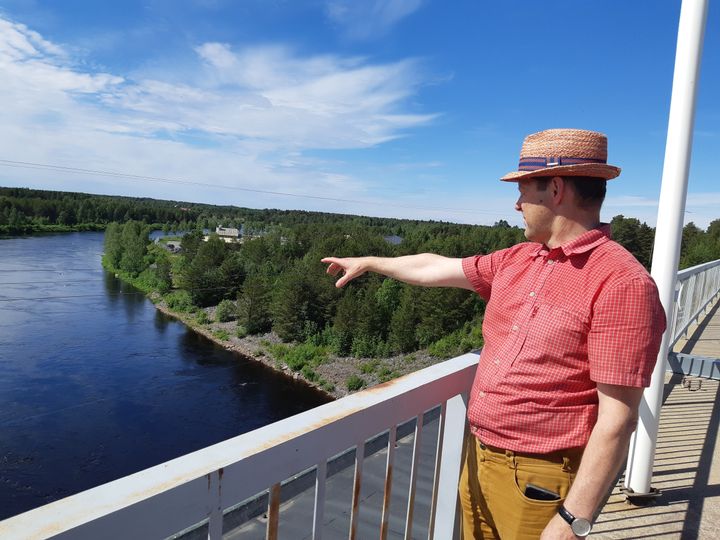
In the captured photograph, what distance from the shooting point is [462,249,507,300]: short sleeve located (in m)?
1.67

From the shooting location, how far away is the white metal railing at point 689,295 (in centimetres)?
479

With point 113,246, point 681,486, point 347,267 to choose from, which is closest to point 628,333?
point 347,267

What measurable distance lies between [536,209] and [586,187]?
0.13 metres

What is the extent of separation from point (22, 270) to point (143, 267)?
11.4 metres

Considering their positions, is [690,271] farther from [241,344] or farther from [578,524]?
[241,344]

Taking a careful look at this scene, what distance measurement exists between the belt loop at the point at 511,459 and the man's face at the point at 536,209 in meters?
0.56

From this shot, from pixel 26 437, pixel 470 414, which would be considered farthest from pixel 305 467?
pixel 26 437

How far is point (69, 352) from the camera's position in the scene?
33.2 m

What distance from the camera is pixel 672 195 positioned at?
103 inches

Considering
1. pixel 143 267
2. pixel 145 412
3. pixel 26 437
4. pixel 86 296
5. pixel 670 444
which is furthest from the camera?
pixel 143 267

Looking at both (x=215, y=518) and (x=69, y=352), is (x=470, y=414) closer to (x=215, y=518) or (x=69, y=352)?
(x=215, y=518)

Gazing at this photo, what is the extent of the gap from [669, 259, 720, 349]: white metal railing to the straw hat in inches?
138

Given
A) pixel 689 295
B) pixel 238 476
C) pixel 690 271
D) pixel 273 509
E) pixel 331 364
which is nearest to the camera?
pixel 238 476

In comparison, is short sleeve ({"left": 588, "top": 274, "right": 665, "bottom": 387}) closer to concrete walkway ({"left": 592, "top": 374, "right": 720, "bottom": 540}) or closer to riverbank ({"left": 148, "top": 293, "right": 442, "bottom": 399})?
Result: concrete walkway ({"left": 592, "top": 374, "right": 720, "bottom": 540})
